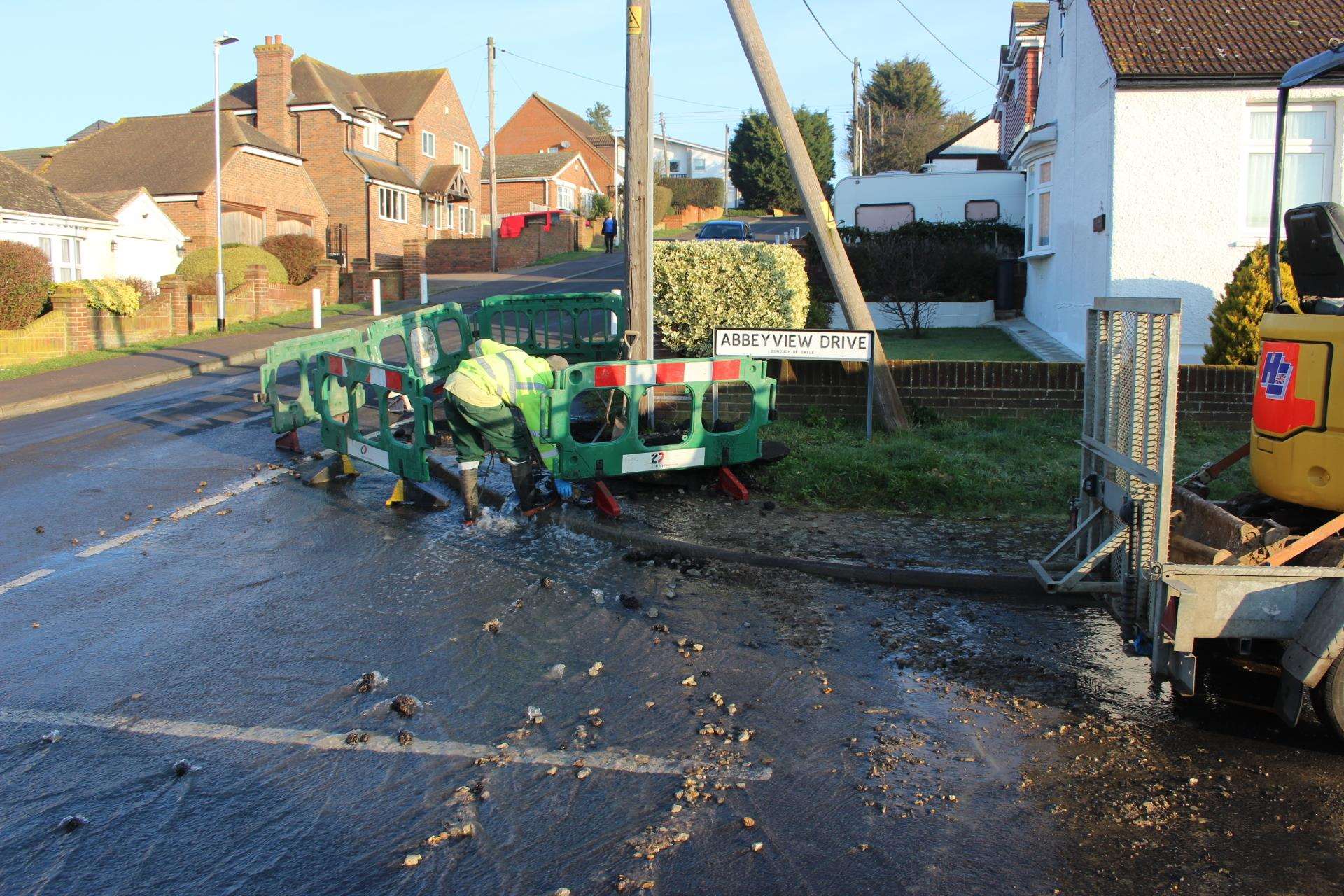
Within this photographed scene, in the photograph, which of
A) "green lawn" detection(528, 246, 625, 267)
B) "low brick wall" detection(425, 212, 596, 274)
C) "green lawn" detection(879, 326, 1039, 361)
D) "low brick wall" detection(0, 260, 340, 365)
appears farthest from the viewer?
"green lawn" detection(528, 246, 625, 267)

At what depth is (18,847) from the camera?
3.86 m

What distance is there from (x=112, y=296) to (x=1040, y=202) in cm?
1995

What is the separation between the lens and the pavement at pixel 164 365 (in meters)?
16.6

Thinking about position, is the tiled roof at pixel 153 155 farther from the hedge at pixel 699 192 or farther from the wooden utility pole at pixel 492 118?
the hedge at pixel 699 192

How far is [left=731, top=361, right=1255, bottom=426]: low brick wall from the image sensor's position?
38.2 feet

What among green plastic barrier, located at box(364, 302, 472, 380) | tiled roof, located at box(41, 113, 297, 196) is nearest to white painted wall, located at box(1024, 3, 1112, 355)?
green plastic barrier, located at box(364, 302, 472, 380)

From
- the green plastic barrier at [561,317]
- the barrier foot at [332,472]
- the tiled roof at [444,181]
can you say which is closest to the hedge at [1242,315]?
the green plastic barrier at [561,317]

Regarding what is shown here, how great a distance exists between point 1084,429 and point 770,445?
4126 millimetres

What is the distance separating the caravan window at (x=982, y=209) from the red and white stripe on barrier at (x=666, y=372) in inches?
851

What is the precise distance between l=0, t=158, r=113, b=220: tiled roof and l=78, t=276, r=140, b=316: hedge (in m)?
5.66

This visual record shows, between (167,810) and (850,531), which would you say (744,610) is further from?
(167,810)

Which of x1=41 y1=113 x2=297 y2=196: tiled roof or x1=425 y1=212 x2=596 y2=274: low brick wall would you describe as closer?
x1=41 y1=113 x2=297 y2=196: tiled roof

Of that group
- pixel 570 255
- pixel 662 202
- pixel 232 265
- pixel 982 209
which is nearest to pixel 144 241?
pixel 232 265

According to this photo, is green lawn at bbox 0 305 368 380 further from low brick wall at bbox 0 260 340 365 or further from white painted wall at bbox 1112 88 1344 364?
white painted wall at bbox 1112 88 1344 364
